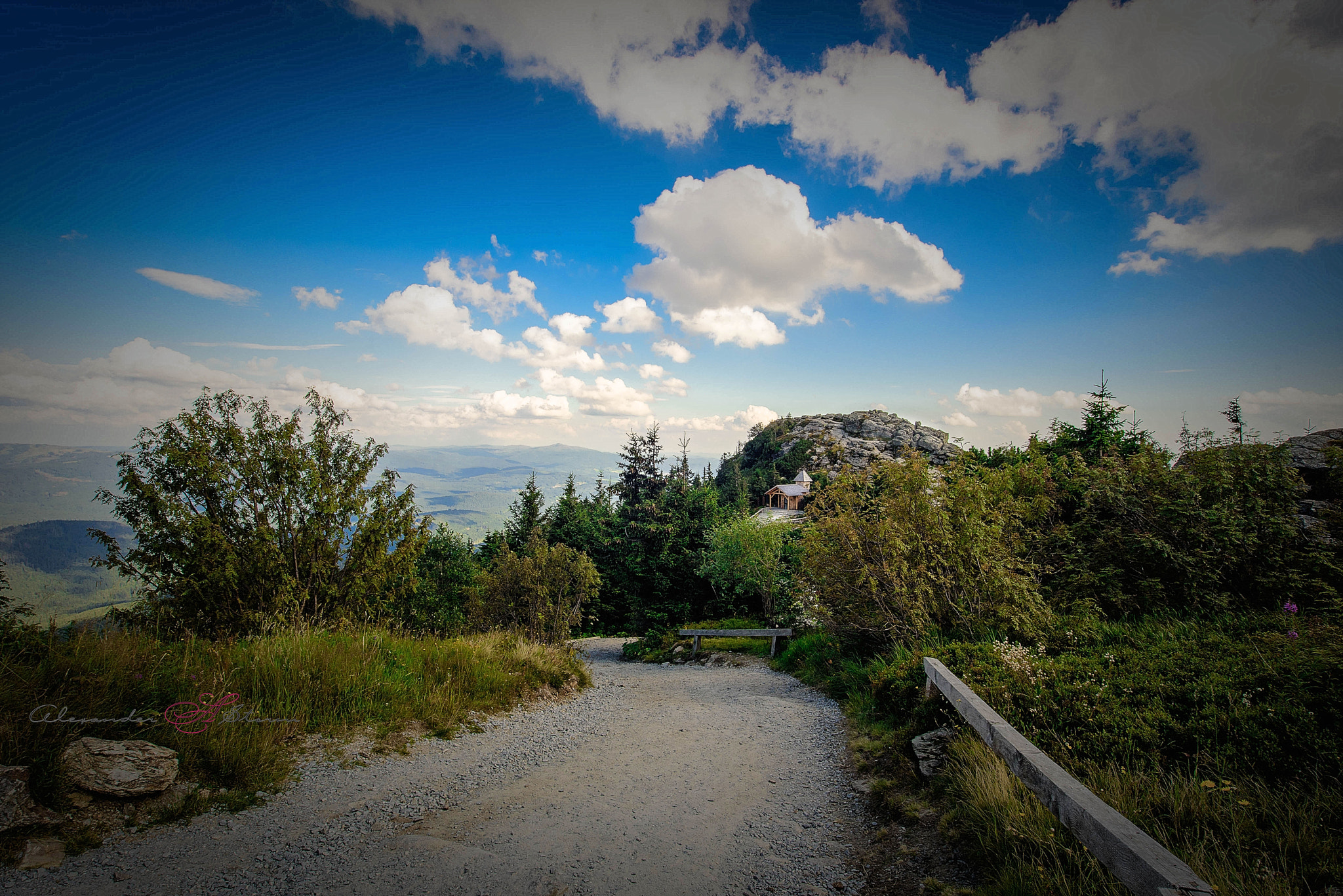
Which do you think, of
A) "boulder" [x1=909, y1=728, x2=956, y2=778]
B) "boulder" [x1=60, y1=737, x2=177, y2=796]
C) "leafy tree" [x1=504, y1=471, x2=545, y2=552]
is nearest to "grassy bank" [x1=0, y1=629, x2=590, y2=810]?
"boulder" [x1=60, y1=737, x2=177, y2=796]

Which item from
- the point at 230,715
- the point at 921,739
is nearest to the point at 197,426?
the point at 230,715

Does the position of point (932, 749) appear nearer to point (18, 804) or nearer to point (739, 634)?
point (18, 804)

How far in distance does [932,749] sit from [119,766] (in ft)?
22.4

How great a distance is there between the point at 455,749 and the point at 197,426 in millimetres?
7045

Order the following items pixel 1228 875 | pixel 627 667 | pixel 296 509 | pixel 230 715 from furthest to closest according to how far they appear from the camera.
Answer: pixel 627 667
pixel 296 509
pixel 230 715
pixel 1228 875

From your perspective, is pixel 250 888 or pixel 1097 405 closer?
pixel 250 888

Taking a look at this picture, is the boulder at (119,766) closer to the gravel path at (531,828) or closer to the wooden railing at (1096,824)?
the gravel path at (531,828)

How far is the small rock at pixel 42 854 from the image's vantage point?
3.17m

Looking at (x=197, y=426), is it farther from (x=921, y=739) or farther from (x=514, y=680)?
(x=921, y=739)

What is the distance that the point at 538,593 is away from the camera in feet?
43.5

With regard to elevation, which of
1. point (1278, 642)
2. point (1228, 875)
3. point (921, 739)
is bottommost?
point (921, 739)

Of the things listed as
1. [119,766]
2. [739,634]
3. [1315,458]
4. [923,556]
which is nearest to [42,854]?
[119,766]

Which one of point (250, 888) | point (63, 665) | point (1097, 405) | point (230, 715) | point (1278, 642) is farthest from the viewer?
point (1097, 405)

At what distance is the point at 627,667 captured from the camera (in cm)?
1593
